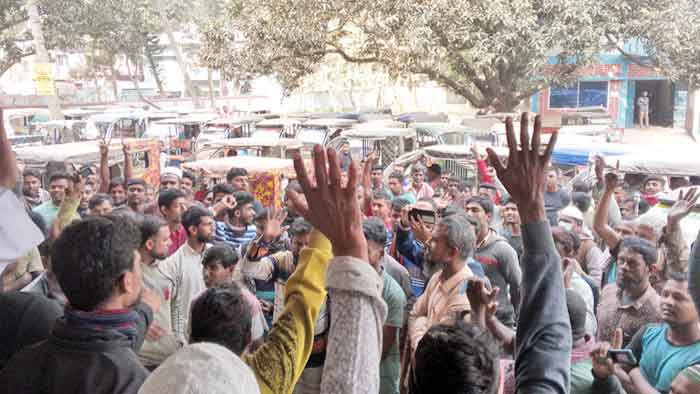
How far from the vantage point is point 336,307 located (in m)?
1.23

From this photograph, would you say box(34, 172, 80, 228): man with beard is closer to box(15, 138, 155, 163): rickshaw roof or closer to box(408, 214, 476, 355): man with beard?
box(15, 138, 155, 163): rickshaw roof

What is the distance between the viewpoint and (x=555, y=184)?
21.8ft

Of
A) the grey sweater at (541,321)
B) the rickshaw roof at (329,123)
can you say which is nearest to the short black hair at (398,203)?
the grey sweater at (541,321)

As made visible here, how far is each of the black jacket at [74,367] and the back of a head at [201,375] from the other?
1.37 ft

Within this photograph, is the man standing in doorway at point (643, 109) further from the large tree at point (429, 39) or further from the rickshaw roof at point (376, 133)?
the rickshaw roof at point (376, 133)

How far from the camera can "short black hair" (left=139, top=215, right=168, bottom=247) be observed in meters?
3.72

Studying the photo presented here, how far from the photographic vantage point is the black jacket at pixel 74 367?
148 cm

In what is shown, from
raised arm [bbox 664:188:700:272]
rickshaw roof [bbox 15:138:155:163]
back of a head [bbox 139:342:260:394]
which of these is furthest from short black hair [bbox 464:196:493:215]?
rickshaw roof [bbox 15:138:155:163]

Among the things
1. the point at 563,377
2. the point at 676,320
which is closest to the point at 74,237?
the point at 563,377

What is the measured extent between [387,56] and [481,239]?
910cm

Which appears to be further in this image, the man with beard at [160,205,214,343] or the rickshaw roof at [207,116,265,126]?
the rickshaw roof at [207,116,265,126]

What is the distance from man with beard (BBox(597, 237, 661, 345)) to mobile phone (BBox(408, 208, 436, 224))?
1.10m

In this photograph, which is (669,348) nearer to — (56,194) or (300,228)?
(300,228)

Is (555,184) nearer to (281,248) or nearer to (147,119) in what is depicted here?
(281,248)
